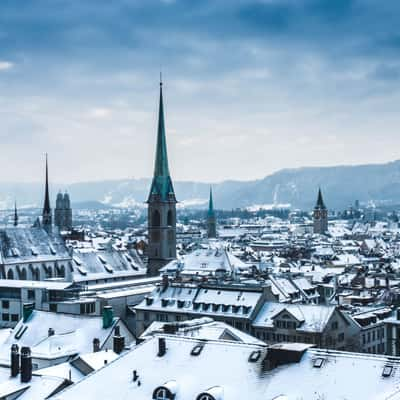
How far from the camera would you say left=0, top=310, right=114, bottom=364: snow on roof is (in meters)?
60.4

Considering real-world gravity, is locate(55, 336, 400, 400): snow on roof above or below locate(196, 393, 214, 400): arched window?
above

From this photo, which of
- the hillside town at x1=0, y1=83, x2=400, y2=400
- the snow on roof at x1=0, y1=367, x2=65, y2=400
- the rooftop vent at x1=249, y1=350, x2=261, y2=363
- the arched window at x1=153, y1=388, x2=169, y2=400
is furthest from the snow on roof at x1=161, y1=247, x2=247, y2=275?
the arched window at x1=153, y1=388, x2=169, y2=400

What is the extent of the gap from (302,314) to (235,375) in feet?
136

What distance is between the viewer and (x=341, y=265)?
6437 inches

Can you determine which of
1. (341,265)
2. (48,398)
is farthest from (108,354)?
(341,265)

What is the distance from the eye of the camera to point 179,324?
54625 mm

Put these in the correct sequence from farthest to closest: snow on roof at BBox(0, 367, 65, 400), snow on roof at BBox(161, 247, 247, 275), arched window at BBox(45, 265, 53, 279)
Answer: snow on roof at BBox(161, 247, 247, 275) < arched window at BBox(45, 265, 53, 279) < snow on roof at BBox(0, 367, 65, 400)

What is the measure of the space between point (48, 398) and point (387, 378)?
56.6 feet

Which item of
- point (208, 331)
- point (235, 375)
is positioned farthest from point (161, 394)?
point (208, 331)

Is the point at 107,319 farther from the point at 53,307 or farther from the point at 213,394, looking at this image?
the point at 213,394

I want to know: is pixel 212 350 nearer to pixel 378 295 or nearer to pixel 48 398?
pixel 48 398

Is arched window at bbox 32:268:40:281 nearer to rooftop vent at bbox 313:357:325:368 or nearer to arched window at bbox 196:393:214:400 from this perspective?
arched window at bbox 196:393:214:400

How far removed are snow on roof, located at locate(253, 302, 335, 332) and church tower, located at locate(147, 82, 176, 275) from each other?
51373mm

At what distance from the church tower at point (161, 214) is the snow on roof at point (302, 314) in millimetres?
51373
